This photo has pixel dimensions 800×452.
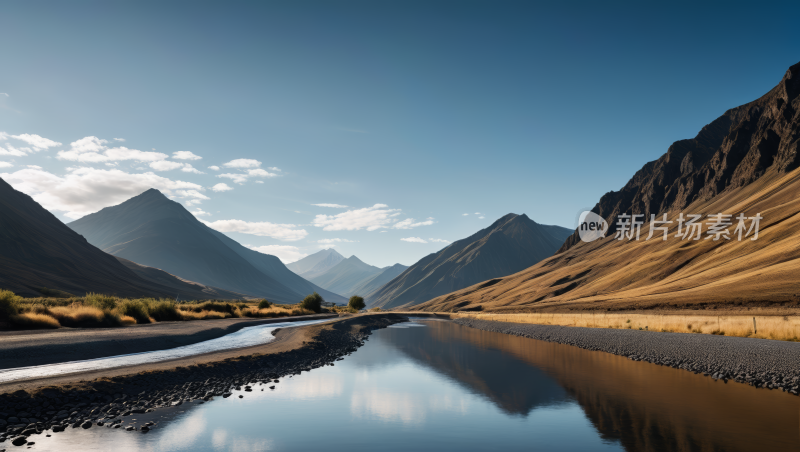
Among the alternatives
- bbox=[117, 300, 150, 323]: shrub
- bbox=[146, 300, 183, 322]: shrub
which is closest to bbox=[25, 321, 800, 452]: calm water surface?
bbox=[117, 300, 150, 323]: shrub

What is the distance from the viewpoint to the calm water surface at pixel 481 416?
52.3 ft

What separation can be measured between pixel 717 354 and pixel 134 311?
58787 mm

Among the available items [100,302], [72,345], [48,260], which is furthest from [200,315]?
[48,260]

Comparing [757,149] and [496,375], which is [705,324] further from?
[757,149]

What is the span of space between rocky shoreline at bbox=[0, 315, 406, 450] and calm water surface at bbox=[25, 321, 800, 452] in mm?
870

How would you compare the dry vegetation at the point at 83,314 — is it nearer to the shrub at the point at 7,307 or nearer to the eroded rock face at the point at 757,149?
the shrub at the point at 7,307

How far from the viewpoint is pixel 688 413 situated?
63.4 feet

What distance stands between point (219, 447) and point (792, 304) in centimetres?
6846

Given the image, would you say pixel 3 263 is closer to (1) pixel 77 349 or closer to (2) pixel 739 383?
(1) pixel 77 349

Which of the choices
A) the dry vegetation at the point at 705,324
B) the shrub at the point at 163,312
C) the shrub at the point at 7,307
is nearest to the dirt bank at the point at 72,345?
the shrub at the point at 7,307

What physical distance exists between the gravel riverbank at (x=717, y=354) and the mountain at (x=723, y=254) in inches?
1066

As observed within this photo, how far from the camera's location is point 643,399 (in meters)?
22.2

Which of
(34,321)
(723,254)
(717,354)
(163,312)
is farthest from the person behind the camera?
(723,254)

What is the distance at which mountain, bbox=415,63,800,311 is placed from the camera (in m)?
68.9
